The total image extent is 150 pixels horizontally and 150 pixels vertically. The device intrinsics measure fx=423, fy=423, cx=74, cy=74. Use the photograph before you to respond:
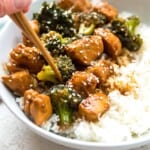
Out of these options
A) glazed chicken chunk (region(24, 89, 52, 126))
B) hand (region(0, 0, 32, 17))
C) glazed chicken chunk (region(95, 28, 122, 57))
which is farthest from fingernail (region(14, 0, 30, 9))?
glazed chicken chunk (region(95, 28, 122, 57))

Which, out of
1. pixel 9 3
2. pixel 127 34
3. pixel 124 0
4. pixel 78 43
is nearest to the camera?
pixel 9 3

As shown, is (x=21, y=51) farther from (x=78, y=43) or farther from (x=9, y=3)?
(x=9, y=3)

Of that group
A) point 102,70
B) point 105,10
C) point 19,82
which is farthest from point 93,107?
point 105,10

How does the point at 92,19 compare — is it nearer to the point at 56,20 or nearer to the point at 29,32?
the point at 56,20

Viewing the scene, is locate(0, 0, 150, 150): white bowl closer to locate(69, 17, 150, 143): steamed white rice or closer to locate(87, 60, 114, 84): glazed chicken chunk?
locate(69, 17, 150, 143): steamed white rice

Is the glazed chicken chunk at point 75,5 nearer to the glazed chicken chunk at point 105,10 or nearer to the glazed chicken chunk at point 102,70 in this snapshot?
the glazed chicken chunk at point 105,10

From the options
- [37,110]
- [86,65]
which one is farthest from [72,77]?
[37,110]
